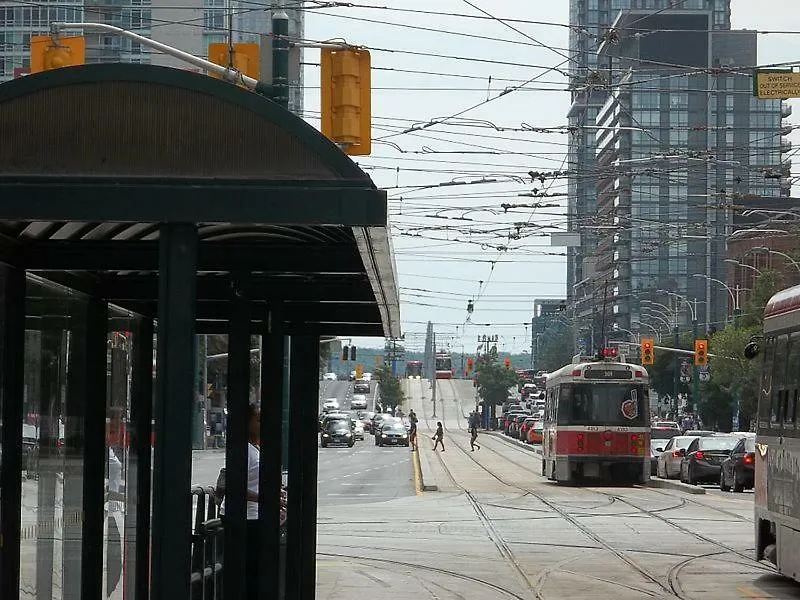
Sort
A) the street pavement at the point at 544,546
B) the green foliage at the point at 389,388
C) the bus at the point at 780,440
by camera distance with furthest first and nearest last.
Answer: the green foliage at the point at 389,388 < the street pavement at the point at 544,546 < the bus at the point at 780,440

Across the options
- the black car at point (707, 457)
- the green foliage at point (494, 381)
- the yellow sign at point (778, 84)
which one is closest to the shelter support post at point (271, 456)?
the yellow sign at point (778, 84)

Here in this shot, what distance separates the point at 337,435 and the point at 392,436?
9.44 feet

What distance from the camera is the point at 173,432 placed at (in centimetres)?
659

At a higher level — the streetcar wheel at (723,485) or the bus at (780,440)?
the bus at (780,440)

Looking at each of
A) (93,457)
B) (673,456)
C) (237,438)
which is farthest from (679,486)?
(93,457)

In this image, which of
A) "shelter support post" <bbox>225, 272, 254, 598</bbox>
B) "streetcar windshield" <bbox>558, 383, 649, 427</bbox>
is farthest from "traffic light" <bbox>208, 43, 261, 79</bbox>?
"streetcar windshield" <bbox>558, 383, 649, 427</bbox>

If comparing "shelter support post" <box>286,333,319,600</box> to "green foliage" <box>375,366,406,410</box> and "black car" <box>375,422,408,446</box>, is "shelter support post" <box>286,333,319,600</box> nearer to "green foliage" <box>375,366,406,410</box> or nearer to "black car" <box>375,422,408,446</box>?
"black car" <box>375,422,408,446</box>

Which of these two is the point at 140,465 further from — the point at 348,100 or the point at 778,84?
the point at 778,84

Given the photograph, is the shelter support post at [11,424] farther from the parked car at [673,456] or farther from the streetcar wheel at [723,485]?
the parked car at [673,456]

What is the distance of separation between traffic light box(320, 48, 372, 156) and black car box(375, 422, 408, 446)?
6674 centimetres

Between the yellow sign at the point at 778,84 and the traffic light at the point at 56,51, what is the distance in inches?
428

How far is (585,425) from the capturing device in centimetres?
3938

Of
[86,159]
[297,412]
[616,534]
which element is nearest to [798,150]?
[616,534]

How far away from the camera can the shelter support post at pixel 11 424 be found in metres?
7.74
